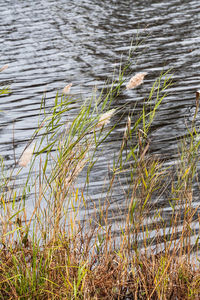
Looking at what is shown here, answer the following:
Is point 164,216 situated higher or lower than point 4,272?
lower

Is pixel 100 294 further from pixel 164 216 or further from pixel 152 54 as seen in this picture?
pixel 152 54

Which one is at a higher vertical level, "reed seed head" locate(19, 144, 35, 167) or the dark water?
Answer: "reed seed head" locate(19, 144, 35, 167)

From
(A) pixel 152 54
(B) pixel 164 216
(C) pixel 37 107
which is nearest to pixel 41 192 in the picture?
(B) pixel 164 216

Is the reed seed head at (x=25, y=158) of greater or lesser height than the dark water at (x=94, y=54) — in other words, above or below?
above

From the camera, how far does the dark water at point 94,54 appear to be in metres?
7.02

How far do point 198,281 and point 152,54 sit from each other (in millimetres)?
7816

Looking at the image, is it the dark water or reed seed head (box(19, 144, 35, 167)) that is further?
the dark water

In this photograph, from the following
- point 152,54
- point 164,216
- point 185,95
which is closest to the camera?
point 164,216

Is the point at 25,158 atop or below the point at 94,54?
atop

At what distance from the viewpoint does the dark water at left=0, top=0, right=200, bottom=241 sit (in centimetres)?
702

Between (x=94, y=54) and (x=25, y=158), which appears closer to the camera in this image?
(x=25, y=158)

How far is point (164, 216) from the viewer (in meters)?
4.56

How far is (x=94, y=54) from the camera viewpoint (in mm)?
10820

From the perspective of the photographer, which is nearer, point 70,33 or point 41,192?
point 41,192
